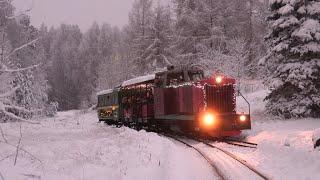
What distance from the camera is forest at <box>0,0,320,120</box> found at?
7.29 m

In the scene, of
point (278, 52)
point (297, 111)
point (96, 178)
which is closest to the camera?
point (96, 178)

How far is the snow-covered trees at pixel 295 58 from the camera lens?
2103 centimetres

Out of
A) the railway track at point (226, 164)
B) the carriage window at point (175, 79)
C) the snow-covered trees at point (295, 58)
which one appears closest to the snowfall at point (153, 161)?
the railway track at point (226, 164)

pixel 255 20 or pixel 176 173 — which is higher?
pixel 255 20

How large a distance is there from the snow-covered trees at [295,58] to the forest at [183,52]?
5 cm

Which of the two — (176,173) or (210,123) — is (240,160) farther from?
(210,123)

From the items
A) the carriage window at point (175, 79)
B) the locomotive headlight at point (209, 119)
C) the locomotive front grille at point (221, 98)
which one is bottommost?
the locomotive headlight at point (209, 119)

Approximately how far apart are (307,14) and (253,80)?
76.2 ft

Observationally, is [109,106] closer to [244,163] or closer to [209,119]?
[209,119]

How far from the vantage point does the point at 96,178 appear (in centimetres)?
968

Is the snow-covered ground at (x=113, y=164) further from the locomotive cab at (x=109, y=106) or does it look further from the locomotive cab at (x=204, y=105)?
the locomotive cab at (x=109, y=106)

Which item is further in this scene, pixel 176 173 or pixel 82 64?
pixel 82 64

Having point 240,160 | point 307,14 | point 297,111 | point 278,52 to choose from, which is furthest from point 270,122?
point 240,160

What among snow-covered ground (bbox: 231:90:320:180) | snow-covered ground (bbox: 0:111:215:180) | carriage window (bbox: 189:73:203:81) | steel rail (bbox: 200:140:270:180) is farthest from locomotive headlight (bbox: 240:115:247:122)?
snow-covered ground (bbox: 0:111:215:180)
